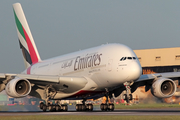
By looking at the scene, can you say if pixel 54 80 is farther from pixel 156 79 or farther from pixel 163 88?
pixel 163 88

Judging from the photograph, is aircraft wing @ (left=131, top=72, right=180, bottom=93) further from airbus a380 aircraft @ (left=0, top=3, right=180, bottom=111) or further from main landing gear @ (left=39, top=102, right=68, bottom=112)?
main landing gear @ (left=39, top=102, right=68, bottom=112)

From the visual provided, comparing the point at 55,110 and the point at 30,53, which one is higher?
the point at 30,53

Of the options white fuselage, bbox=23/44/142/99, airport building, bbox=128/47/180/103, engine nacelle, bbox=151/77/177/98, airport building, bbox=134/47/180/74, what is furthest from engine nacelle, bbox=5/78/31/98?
airport building, bbox=134/47/180/74

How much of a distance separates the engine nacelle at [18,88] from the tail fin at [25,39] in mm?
13800

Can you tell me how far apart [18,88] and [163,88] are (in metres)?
13.1

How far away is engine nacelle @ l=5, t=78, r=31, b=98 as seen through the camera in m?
31.0

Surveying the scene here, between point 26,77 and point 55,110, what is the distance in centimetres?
540

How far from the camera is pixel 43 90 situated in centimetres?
3681

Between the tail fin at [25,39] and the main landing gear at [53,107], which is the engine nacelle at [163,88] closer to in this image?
the main landing gear at [53,107]

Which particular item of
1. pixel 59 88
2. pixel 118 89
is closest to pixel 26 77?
pixel 59 88

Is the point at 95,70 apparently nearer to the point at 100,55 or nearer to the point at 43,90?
the point at 100,55

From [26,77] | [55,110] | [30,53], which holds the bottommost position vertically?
[55,110]

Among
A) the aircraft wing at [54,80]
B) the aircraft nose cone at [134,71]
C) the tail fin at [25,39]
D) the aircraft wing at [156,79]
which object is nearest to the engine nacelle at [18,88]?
the aircraft wing at [54,80]

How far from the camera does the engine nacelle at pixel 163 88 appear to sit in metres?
32.1
